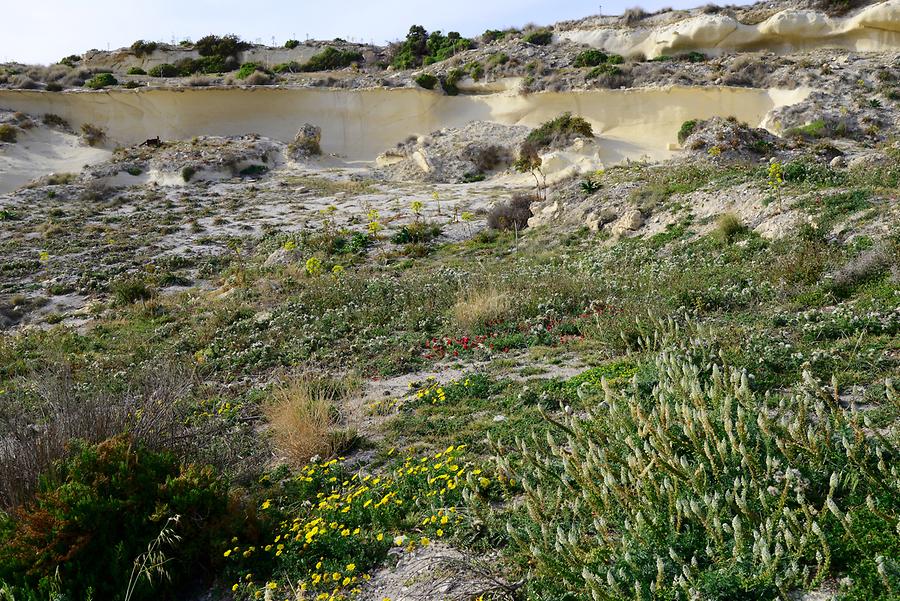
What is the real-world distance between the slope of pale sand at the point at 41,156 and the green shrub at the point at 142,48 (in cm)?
1497

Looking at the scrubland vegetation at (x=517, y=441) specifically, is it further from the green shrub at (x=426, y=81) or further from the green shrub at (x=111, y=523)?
the green shrub at (x=426, y=81)

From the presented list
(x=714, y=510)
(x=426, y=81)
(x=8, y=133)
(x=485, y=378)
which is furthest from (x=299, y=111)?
(x=714, y=510)

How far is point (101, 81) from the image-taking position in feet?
119

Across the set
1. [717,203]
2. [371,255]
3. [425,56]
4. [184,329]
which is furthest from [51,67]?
[717,203]

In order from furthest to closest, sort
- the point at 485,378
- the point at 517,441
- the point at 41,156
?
1. the point at 41,156
2. the point at 485,378
3. the point at 517,441

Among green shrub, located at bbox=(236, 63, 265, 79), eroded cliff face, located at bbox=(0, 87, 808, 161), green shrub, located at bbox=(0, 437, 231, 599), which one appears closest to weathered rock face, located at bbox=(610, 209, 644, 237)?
green shrub, located at bbox=(0, 437, 231, 599)

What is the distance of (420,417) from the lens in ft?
20.0

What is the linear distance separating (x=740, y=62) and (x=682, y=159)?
38.6 ft

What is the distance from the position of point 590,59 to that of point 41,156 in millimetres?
27017

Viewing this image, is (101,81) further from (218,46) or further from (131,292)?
(131,292)

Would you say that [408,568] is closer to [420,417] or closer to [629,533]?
[629,533]

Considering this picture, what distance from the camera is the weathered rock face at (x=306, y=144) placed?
31.2m

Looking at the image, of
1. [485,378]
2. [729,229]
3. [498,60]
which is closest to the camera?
[485,378]

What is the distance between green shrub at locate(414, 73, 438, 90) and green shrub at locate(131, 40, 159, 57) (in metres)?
23.3
